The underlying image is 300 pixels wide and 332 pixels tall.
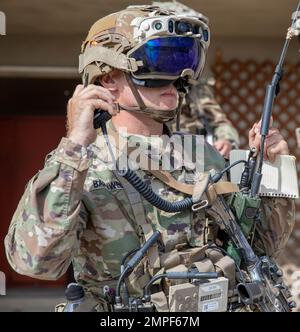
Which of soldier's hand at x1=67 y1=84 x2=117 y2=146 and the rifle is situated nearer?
soldier's hand at x1=67 y1=84 x2=117 y2=146

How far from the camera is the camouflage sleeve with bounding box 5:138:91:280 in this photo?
1.33 metres

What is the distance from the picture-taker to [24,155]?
5.43 meters

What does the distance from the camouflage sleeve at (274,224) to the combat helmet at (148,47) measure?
420 mm

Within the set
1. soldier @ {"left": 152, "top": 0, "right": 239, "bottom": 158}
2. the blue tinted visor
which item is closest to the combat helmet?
the blue tinted visor

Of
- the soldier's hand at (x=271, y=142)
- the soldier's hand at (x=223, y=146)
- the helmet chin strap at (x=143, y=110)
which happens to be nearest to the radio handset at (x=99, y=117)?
the helmet chin strap at (x=143, y=110)

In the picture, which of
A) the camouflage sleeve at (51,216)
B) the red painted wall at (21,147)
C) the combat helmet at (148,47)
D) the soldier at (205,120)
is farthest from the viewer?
the red painted wall at (21,147)

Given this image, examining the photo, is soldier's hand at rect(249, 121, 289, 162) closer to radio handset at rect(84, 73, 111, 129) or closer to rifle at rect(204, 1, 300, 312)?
rifle at rect(204, 1, 300, 312)

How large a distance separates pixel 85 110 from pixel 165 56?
32 cm

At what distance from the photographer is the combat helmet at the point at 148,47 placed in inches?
61.9

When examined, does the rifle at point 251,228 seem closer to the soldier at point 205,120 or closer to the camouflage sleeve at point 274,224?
the camouflage sleeve at point 274,224

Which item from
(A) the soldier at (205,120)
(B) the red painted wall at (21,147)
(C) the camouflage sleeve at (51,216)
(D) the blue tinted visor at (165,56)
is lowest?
(B) the red painted wall at (21,147)

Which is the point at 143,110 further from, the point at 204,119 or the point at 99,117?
the point at 204,119
